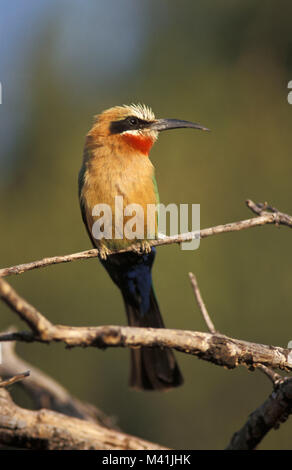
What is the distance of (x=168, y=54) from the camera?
291 inches

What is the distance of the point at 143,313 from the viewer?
4387mm

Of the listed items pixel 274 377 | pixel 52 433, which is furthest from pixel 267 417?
pixel 52 433

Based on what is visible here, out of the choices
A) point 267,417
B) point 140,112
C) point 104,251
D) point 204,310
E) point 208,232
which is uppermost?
point 140,112

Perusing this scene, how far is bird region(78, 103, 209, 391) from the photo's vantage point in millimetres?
3938

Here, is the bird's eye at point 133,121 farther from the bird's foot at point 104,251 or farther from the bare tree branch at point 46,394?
the bare tree branch at point 46,394

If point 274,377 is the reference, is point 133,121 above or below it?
above

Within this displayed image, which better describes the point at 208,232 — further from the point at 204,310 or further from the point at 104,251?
the point at 104,251

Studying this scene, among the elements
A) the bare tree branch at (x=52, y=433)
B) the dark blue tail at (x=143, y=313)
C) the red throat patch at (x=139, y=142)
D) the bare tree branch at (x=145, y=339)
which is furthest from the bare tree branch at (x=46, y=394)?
the bare tree branch at (x=145, y=339)

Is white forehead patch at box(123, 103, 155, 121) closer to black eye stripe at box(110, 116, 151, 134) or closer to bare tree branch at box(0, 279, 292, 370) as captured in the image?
black eye stripe at box(110, 116, 151, 134)

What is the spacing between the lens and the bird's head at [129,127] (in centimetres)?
415

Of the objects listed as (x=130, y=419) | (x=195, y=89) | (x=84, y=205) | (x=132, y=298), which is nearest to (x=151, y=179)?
(x=84, y=205)

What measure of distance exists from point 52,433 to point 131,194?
198cm

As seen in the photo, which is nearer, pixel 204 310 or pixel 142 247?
pixel 204 310

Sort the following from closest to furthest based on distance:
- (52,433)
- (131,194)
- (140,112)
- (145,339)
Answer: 1. (145,339)
2. (52,433)
3. (131,194)
4. (140,112)
